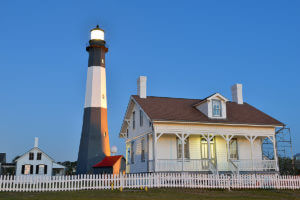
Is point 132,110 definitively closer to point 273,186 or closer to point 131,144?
point 131,144

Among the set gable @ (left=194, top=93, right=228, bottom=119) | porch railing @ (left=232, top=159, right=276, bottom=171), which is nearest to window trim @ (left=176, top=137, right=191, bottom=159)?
gable @ (left=194, top=93, right=228, bottom=119)

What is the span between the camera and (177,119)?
20109mm

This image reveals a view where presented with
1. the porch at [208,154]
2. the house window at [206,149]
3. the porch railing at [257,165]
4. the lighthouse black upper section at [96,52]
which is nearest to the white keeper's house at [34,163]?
the lighthouse black upper section at [96,52]

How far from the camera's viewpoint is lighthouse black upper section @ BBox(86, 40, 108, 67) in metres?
32.0

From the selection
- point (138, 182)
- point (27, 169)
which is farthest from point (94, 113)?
point (138, 182)

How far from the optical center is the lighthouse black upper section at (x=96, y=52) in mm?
32000

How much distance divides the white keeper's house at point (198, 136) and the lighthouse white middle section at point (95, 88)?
7599 millimetres

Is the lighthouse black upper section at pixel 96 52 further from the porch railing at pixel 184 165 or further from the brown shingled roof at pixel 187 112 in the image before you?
the porch railing at pixel 184 165

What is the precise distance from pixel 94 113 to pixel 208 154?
547 inches

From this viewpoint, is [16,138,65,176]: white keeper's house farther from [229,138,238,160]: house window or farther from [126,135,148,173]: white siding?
[229,138,238,160]: house window

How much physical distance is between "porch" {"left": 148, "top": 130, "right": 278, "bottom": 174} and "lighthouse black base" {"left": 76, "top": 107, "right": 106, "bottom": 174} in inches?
397

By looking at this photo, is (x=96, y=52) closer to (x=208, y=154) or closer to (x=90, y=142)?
(x=90, y=142)

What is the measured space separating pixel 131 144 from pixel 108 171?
151 inches

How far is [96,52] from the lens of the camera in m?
32.2
